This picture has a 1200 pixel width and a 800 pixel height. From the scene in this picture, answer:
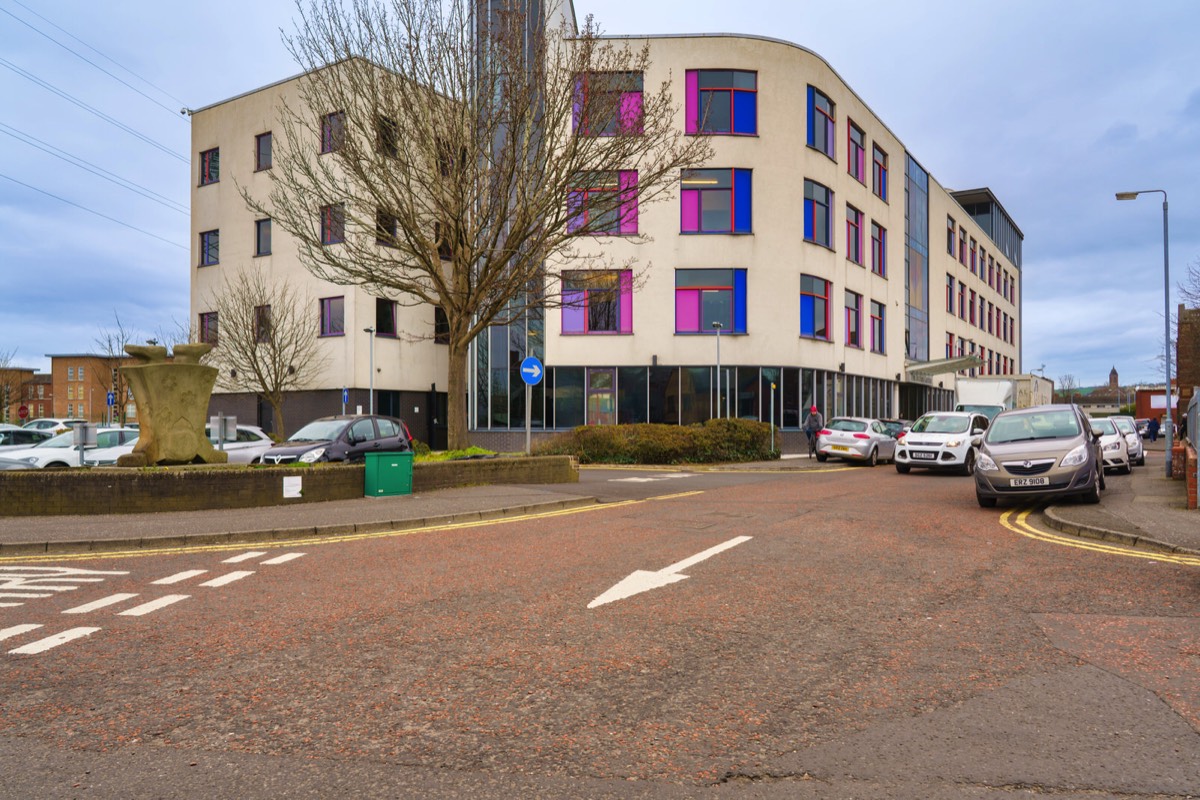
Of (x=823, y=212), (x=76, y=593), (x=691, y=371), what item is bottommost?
(x=76, y=593)

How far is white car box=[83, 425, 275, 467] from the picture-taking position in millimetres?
20250

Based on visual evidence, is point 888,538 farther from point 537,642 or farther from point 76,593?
point 76,593

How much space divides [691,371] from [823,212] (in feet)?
30.6

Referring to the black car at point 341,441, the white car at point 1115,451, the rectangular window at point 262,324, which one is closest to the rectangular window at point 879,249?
the white car at point 1115,451

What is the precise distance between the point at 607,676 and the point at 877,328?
131 ft

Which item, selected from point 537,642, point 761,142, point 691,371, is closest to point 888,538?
point 537,642

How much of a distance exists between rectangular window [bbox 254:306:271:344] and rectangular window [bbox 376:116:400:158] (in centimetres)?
1907

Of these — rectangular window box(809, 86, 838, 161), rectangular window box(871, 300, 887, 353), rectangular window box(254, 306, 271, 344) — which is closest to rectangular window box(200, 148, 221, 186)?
rectangular window box(254, 306, 271, 344)

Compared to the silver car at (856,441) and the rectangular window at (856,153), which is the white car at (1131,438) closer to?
the silver car at (856,441)

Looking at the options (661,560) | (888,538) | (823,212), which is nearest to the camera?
(661,560)

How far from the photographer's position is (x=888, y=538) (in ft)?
33.9

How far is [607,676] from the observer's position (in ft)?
15.9

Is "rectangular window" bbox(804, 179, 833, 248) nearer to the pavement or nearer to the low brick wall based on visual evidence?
the pavement

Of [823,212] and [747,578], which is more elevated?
[823,212]
